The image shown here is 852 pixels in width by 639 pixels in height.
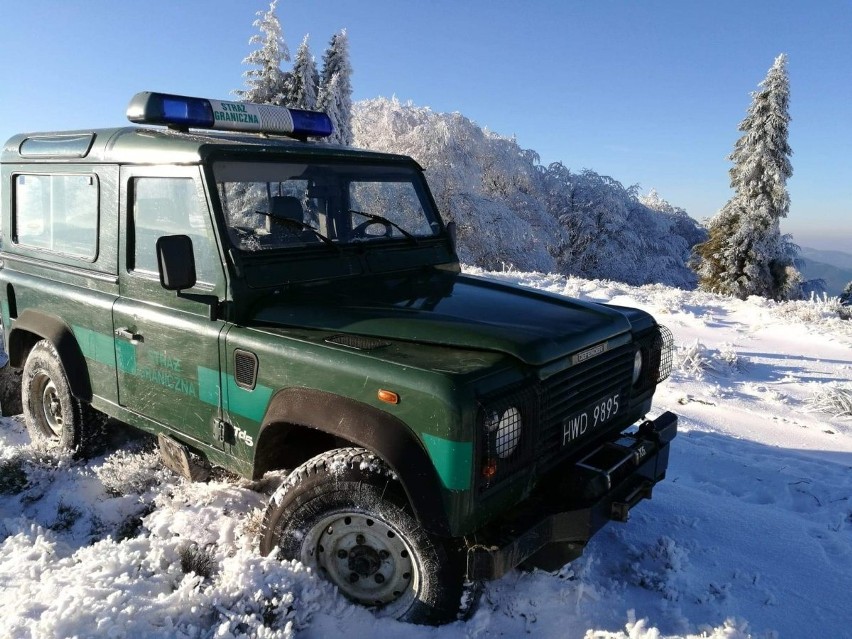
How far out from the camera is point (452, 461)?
7.93ft

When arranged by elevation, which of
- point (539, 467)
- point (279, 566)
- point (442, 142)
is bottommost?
point (279, 566)

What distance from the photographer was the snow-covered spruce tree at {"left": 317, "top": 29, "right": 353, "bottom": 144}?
23594 mm

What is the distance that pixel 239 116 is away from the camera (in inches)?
161

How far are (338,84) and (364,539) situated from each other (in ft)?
77.2

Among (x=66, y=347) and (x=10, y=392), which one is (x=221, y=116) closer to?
(x=66, y=347)

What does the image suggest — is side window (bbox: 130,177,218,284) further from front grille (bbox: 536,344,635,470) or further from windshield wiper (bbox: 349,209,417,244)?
front grille (bbox: 536,344,635,470)

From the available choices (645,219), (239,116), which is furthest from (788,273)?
(239,116)

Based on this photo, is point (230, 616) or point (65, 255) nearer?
point (230, 616)

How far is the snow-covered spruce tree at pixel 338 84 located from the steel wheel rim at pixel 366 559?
870 inches

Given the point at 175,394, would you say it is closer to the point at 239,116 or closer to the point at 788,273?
the point at 239,116

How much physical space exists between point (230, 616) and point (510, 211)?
91.9 ft

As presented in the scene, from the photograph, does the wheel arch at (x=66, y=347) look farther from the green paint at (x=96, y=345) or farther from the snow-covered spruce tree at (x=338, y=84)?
the snow-covered spruce tree at (x=338, y=84)

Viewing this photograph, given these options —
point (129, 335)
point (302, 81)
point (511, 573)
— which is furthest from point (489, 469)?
point (302, 81)

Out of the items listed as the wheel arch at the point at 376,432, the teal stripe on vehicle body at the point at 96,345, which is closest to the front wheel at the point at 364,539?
the wheel arch at the point at 376,432
